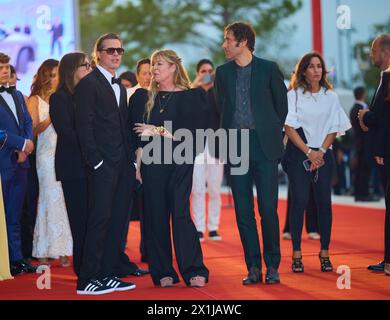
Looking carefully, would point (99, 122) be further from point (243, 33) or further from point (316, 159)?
point (316, 159)

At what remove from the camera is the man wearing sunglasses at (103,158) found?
21.1ft

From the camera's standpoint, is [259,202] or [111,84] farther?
[259,202]

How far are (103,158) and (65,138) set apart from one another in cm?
90

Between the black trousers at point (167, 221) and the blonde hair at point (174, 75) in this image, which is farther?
the blonde hair at point (174, 75)

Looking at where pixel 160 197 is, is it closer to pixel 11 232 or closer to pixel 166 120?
pixel 166 120

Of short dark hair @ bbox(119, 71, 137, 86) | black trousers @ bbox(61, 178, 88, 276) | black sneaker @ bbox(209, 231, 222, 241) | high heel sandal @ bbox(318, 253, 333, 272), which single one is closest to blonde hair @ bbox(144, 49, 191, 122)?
black trousers @ bbox(61, 178, 88, 276)

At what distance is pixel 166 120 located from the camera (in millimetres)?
6887

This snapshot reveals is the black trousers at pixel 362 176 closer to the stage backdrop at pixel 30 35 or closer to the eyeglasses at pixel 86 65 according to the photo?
the stage backdrop at pixel 30 35

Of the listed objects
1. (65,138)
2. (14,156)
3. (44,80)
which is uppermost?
(44,80)

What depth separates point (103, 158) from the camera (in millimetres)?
6512

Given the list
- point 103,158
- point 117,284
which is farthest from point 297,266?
point 103,158

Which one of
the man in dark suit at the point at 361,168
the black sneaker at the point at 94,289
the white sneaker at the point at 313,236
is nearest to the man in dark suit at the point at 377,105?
the black sneaker at the point at 94,289

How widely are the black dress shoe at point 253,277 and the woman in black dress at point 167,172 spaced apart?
305 millimetres

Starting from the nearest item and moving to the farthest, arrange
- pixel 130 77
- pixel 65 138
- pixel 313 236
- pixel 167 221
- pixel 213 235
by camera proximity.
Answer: pixel 167 221, pixel 65 138, pixel 130 77, pixel 313 236, pixel 213 235
